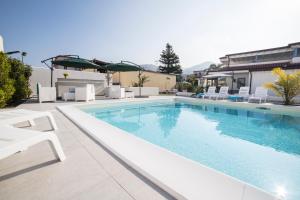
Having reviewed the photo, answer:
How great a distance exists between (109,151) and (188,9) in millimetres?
10059

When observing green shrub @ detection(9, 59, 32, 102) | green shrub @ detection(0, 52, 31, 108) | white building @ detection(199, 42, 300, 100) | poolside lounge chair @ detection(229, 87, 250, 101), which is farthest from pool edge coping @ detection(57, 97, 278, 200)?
white building @ detection(199, 42, 300, 100)

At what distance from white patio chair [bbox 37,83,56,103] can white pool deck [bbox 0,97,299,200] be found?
7.36 metres

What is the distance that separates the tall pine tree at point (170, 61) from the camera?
141 feet

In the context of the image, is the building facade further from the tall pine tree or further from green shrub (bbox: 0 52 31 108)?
green shrub (bbox: 0 52 31 108)

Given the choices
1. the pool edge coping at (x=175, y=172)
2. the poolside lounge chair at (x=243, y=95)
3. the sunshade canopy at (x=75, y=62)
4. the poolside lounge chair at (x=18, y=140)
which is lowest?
the pool edge coping at (x=175, y=172)

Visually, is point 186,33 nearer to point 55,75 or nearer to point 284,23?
point 284,23

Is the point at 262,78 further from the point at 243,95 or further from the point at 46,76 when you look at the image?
the point at 46,76

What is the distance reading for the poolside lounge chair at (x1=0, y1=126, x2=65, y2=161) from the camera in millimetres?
1776

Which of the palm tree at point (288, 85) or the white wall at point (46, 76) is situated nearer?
the palm tree at point (288, 85)

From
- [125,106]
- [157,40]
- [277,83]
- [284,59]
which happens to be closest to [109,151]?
[125,106]

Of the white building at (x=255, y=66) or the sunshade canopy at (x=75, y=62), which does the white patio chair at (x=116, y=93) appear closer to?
the sunshade canopy at (x=75, y=62)

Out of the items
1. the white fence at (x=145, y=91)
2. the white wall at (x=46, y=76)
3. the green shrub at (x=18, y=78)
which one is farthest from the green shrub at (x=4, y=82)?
the white fence at (x=145, y=91)

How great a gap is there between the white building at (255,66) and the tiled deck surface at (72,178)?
15.9 meters

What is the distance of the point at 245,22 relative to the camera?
10.9 m
